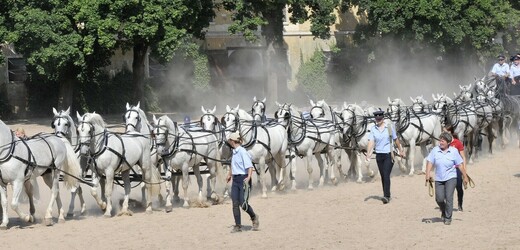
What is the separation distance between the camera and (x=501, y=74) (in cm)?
3584

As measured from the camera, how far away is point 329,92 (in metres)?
58.3

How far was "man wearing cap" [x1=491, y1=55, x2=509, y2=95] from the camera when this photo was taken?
35.2 m

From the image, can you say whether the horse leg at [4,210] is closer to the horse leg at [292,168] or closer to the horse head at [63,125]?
the horse head at [63,125]

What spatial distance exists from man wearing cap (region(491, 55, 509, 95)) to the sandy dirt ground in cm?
931

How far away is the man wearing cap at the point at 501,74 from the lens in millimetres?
35188

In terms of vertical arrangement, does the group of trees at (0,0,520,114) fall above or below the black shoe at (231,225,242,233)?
above

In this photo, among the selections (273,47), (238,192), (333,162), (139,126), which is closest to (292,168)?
(333,162)

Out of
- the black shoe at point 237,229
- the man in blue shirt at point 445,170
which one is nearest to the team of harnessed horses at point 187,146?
the black shoe at point 237,229

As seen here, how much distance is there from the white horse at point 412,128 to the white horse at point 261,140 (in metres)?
4.30

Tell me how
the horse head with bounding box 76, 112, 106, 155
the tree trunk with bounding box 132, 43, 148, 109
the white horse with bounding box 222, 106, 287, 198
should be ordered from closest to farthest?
the horse head with bounding box 76, 112, 106, 155 < the white horse with bounding box 222, 106, 287, 198 < the tree trunk with bounding box 132, 43, 148, 109

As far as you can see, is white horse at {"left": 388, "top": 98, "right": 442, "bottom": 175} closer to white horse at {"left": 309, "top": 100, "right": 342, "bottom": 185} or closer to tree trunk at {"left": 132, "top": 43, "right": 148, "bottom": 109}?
white horse at {"left": 309, "top": 100, "right": 342, "bottom": 185}

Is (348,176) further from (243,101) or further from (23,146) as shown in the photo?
(243,101)

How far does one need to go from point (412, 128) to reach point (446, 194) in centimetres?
1044

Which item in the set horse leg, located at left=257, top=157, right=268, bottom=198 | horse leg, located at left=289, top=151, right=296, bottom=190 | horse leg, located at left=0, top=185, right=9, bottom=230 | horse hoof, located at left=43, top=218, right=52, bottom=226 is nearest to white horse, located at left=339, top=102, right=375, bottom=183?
horse leg, located at left=289, top=151, right=296, bottom=190
